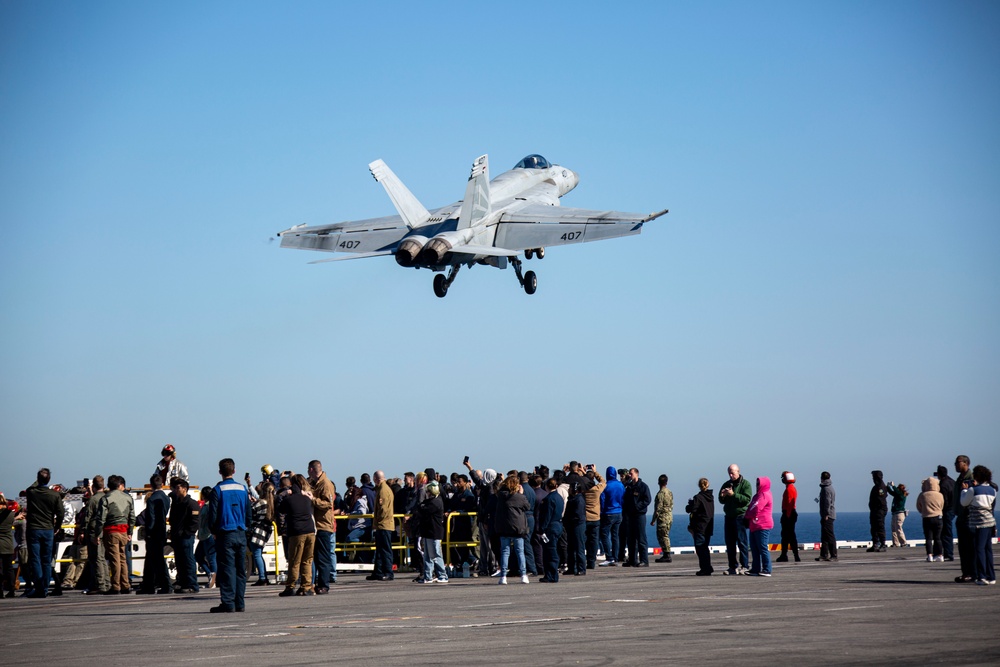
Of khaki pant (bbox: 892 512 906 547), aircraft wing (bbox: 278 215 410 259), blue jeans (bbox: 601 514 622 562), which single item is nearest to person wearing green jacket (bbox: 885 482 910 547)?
khaki pant (bbox: 892 512 906 547)

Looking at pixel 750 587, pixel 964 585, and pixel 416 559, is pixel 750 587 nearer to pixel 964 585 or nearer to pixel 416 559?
pixel 964 585

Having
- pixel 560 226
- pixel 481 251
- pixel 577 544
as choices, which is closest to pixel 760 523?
pixel 577 544

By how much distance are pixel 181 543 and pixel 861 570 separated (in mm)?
11649

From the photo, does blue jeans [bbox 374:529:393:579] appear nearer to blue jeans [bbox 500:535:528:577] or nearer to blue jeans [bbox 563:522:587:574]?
blue jeans [bbox 500:535:528:577]

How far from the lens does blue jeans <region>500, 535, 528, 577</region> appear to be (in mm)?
21062

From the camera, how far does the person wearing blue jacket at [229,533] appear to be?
54.5ft

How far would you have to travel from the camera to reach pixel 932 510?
23.7 meters

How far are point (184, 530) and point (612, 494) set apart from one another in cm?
892

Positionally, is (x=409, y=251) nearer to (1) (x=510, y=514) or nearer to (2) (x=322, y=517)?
(1) (x=510, y=514)

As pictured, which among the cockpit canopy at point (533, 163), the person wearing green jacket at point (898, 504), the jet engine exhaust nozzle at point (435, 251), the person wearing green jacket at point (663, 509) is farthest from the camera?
the cockpit canopy at point (533, 163)

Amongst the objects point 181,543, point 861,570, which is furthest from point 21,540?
point 861,570

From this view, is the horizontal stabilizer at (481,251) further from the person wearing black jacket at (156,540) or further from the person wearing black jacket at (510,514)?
the person wearing black jacket at (156,540)

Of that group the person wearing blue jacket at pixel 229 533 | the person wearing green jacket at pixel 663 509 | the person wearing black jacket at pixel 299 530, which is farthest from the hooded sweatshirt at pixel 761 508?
the person wearing blue jacket at pixel 229 533

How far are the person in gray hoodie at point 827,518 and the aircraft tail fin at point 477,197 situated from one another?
14.1 meters
